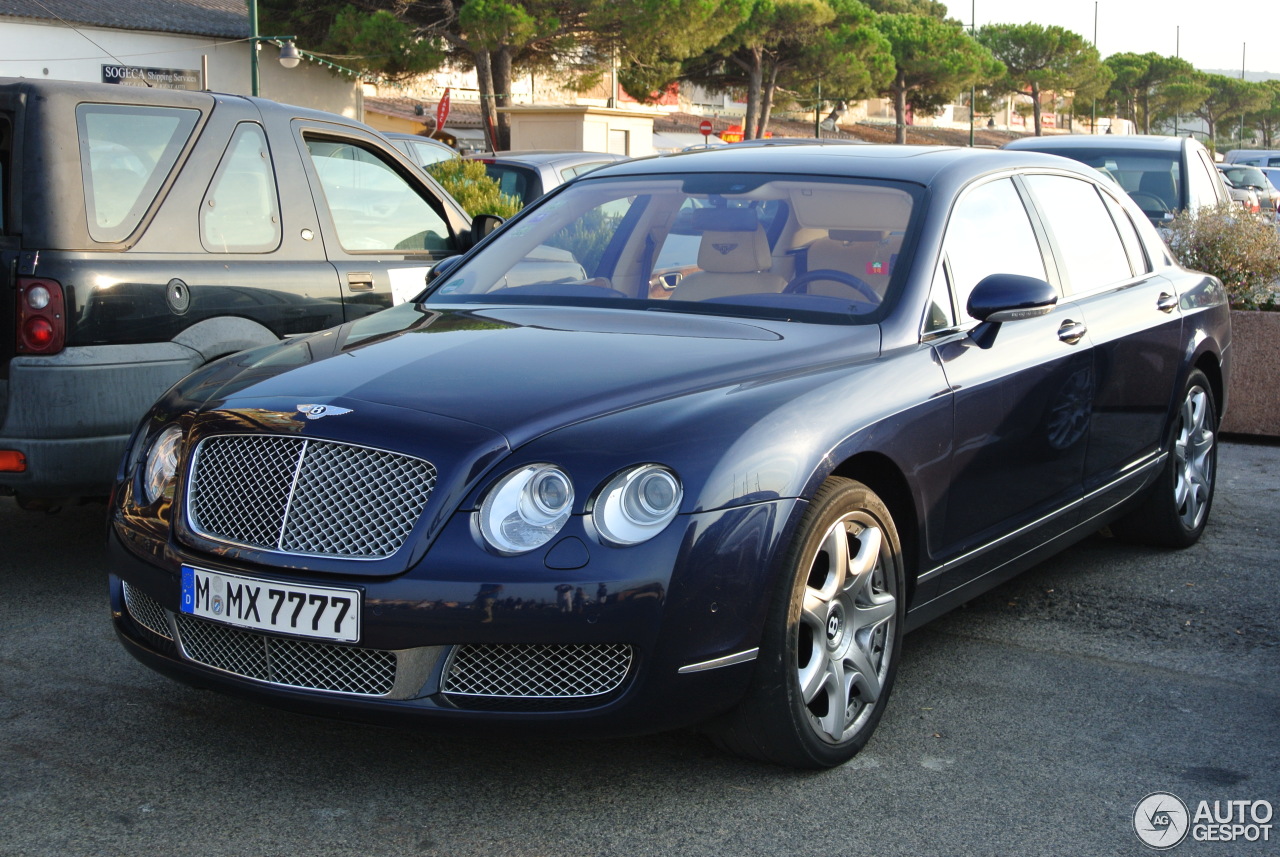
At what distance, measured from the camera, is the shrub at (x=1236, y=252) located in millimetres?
8430

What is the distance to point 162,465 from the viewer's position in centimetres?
353

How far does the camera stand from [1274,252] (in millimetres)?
8484

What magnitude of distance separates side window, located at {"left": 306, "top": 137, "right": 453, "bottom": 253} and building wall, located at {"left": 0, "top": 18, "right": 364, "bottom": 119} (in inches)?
1279

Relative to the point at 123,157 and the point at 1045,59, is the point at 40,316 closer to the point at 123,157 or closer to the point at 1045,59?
the point at 123,157

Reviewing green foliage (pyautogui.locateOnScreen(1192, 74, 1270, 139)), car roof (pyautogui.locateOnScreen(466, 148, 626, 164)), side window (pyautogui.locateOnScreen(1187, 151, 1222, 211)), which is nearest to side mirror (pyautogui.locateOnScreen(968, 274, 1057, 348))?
car roof (pyautogui.locateOnScreen(466, 148, 626, 164))

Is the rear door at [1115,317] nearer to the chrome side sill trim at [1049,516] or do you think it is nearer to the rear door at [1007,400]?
the chrome side sill trim at [1049,516]

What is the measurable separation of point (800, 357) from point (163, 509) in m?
1.63

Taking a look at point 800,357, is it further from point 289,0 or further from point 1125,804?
point 289,0

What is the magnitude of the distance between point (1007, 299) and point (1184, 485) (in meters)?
2.23

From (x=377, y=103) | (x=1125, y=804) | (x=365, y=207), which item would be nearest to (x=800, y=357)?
(x=1125, y=804)

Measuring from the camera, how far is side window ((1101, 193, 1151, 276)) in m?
5.52

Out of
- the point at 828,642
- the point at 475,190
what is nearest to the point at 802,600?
the point at 828,642

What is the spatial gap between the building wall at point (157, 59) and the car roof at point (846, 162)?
1348 inches

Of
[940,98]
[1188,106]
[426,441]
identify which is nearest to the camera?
[426,441]
